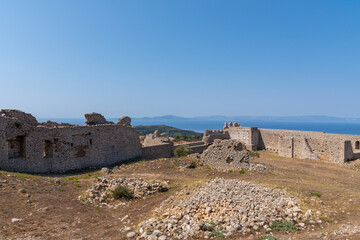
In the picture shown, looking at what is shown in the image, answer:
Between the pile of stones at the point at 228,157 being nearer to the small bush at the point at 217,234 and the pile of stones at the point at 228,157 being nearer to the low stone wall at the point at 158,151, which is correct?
the low stone wall at the point at 158,151

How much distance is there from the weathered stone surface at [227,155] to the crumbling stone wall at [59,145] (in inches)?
328

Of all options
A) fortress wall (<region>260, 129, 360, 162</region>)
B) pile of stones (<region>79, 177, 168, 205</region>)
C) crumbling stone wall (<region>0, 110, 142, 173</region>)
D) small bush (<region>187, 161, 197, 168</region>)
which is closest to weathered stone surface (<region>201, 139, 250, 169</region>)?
small bush (<region>187, 161, 197, 168</region>)

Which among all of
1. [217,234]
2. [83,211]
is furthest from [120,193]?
[217,234]

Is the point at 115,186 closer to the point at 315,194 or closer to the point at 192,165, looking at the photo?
the point at 192,165

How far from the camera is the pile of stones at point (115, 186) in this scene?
11.3 meters

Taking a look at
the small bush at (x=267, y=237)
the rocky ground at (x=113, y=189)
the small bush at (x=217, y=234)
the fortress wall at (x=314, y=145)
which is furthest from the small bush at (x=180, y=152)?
the small bush at (x=267, y=237)

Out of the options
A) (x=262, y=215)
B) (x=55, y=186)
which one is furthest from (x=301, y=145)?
(x=55, y=186)

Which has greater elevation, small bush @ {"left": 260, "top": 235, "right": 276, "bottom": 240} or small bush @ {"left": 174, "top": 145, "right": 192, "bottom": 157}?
small bush @ {"left": 260, "top": 235, "right": 276, "bottom": 240}

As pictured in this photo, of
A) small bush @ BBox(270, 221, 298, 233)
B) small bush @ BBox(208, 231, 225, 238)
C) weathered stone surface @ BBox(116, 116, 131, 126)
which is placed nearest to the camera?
small bush @ BBox(208, 231, 225, 238)

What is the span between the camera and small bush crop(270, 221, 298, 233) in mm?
6781

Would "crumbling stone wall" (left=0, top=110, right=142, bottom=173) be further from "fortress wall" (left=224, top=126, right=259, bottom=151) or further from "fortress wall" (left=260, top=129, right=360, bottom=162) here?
"fortress wall" (left=260, top=129, right=360, bottom=162)

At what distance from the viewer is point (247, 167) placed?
15.9m

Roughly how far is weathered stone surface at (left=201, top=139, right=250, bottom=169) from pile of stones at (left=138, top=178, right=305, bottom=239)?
21.7 ft

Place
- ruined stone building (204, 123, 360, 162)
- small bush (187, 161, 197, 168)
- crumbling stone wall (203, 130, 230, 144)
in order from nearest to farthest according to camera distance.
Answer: small bush (187, 161, 197, 168) < ruined stone building (204, 123, 360, 162) < crumbling stone wall (203, 130, 230, 144)
